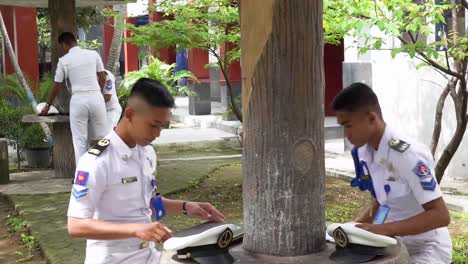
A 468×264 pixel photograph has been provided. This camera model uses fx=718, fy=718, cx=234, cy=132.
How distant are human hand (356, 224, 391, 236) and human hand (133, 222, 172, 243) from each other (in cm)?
76

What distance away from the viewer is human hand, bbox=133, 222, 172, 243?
106 inches

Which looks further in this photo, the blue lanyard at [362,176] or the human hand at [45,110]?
the human hand at [45,110]

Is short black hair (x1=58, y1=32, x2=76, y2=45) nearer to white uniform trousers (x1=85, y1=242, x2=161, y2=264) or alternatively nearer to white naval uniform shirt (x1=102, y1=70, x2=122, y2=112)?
white naval uniform shirt (x1=102, y1=70, x2=122, y2=112)

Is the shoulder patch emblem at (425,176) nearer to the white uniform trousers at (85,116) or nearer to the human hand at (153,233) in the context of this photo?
the human hand at (153,233)

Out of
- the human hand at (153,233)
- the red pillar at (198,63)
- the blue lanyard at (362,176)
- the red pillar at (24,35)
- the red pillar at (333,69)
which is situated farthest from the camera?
the red pillar at (198,63)

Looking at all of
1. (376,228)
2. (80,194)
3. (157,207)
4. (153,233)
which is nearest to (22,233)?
(157,207)

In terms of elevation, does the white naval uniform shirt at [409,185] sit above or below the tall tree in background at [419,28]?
below

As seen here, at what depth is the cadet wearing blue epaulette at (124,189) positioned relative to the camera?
277 centimetres

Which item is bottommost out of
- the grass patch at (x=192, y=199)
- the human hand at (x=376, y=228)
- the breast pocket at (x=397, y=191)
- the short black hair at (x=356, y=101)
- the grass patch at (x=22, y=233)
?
the grass patch at (x=22, y=233)

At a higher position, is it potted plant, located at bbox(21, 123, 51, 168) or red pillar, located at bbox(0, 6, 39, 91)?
red pillar, located at bbox(0, 6, 39, 91)

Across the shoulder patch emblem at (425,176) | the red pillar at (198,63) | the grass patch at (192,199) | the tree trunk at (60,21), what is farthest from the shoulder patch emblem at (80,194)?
the red pillar at (198,63)

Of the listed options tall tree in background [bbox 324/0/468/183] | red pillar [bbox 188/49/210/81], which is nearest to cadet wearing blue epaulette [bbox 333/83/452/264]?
tall tree in background [bbox 324/0/468/183]

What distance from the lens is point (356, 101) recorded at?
3029 mm

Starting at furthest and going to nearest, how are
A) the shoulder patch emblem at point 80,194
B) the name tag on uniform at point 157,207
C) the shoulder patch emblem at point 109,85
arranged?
1. the shoulder patch emblem at point 109,85
2. the name tag on uniform at point 157,207
3. the shoulder patch emblem at point 80,194
